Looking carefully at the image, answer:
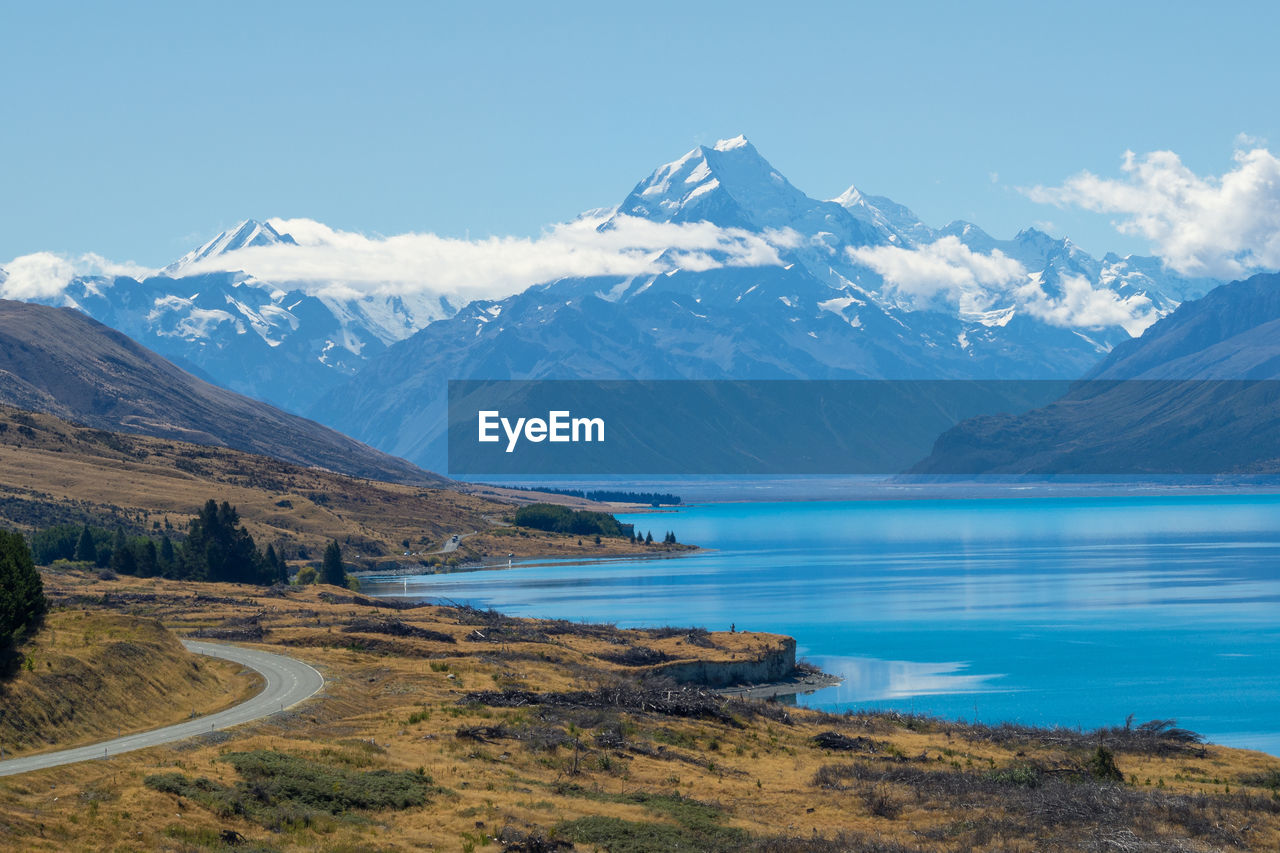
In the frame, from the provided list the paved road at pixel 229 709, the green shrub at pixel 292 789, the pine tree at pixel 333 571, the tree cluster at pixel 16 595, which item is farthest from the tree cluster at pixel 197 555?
the green shrub at pixel 292 789

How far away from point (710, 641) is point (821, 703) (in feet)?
38.5

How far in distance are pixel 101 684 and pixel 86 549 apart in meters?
→ 117

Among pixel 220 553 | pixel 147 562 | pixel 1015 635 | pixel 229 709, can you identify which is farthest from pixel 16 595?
pixel 1015 635

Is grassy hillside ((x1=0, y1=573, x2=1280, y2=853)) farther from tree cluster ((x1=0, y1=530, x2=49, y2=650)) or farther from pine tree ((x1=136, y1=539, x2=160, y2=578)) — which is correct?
pine tree ((x1=136, y1=539, x2=160, y2=578))

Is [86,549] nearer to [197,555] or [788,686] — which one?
[197,555]

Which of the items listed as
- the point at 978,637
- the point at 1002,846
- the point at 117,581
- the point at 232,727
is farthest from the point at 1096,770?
the point at 117,581

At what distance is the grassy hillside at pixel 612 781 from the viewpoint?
3803 centimetres

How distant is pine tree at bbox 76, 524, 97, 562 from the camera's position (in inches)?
6235

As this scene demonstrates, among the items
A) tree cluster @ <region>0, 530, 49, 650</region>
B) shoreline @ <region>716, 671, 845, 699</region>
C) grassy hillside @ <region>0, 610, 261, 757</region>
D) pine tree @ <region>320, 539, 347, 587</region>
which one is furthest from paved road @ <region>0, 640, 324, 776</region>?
pine tree @ <region>320, 539, 347, 587</region>

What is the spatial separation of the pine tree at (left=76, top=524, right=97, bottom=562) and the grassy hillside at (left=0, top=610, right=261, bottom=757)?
9955 centimetres

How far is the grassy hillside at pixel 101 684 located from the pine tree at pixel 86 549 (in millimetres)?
99547

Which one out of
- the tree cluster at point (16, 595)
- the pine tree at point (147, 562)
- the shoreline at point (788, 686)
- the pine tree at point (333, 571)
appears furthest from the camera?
the pine tree at point (333, 571)

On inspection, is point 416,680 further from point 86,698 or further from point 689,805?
point 689,805

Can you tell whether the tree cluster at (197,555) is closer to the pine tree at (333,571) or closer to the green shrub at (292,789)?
the pine tree at (333,571)
